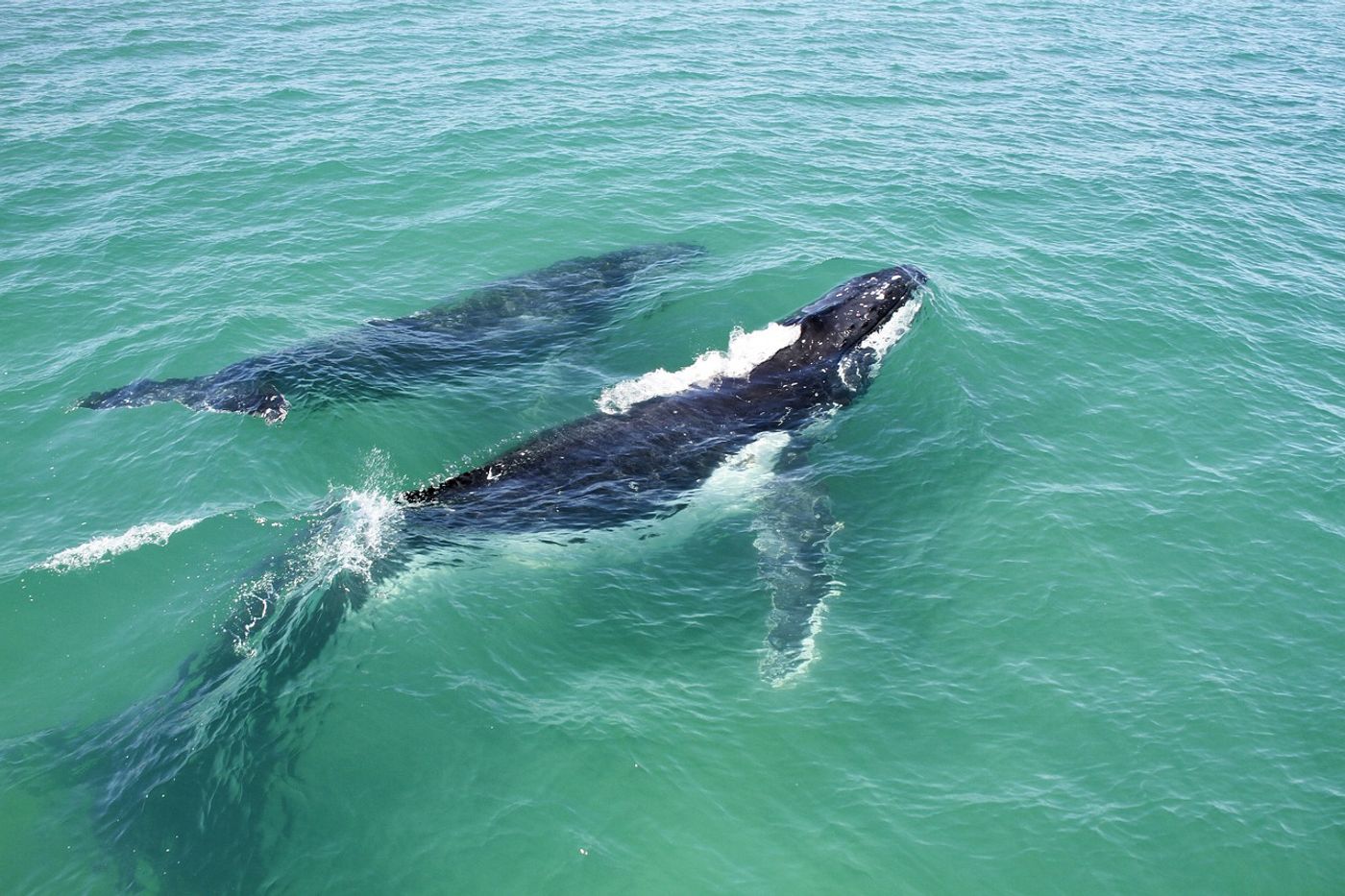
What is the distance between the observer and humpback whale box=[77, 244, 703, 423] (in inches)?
1308

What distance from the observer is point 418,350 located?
35312 mm

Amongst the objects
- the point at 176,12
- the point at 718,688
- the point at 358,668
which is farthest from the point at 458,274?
the point at 176,12

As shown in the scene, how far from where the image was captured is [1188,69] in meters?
61.8

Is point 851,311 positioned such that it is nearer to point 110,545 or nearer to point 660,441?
point 660,441

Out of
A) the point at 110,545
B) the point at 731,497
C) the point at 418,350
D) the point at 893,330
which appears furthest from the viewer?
the point at 418,350

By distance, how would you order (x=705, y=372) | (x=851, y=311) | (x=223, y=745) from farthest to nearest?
(x=851, y=311) < (x=705, y=372) < (x=223, y=745)

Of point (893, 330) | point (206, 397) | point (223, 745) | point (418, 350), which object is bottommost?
point (223, 745)

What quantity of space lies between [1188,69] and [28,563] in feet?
225

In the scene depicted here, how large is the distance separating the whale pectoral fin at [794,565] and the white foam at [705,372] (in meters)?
5.08

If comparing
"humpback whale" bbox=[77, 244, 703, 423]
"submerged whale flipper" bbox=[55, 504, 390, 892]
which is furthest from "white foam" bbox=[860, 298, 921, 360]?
"submerged whale flipper" bbox=[55, 504, 390, 892]

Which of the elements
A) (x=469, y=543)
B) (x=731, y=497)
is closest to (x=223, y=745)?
(x=469, y=543)

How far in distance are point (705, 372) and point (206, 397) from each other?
1757 cm

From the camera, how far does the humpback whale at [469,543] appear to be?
2003cm

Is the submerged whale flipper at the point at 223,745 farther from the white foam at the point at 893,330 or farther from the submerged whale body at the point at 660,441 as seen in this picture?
the white foam at the point at 893,330
